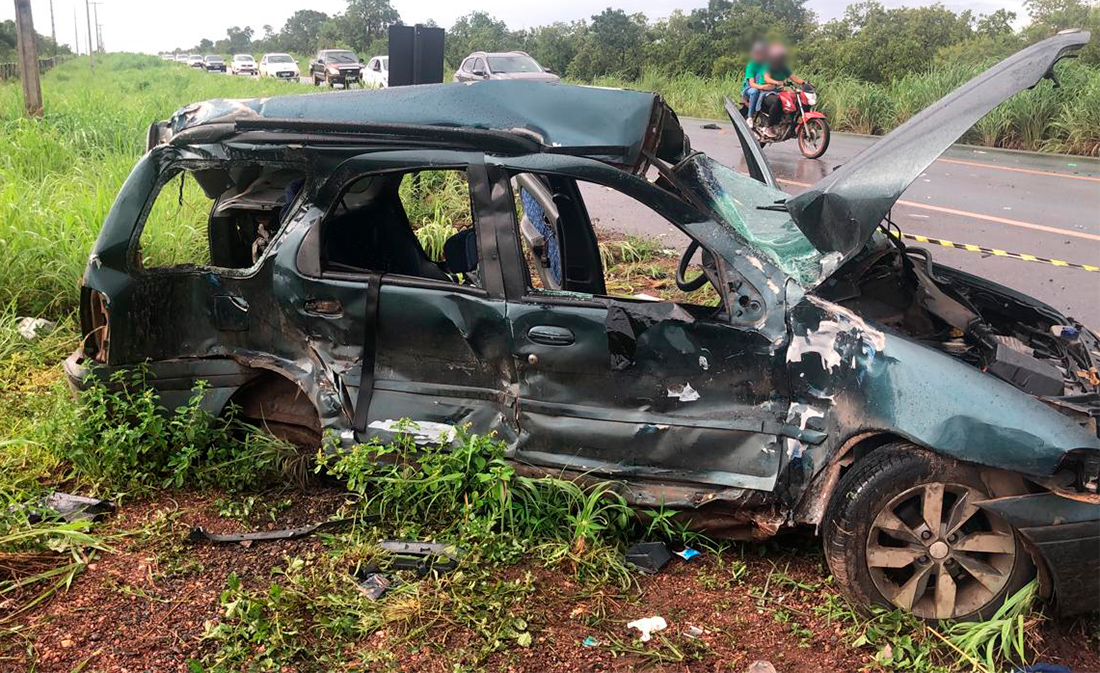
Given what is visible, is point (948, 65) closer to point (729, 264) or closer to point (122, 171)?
point (122, 171)

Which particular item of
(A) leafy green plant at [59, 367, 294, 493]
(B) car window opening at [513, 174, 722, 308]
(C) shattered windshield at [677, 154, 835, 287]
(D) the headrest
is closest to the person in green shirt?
(B) car window opening at [513, 174, 722, 308]

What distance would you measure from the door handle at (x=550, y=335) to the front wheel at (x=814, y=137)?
10737mm

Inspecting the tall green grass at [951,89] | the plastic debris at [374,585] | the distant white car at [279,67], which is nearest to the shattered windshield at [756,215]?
the plastic debris at [374,585]

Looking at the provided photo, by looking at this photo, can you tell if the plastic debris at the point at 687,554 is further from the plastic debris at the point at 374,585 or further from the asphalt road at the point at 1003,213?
the asphalt road at the point at 1003,213

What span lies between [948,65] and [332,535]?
18.2 metres

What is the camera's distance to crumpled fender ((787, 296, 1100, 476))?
272 centimetres

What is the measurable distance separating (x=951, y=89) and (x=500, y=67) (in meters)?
11.5

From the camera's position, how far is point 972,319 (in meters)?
3.51

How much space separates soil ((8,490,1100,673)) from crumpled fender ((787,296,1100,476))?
57 cm

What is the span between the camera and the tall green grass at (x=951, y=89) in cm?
1394

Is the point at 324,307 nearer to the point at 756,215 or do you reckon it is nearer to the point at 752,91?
the point at 756,215

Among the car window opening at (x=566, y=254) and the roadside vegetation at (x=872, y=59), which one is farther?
the roadside vegetation at (x=872, y=59)

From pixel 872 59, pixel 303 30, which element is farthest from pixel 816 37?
pixel 303 30

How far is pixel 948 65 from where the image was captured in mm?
17859
